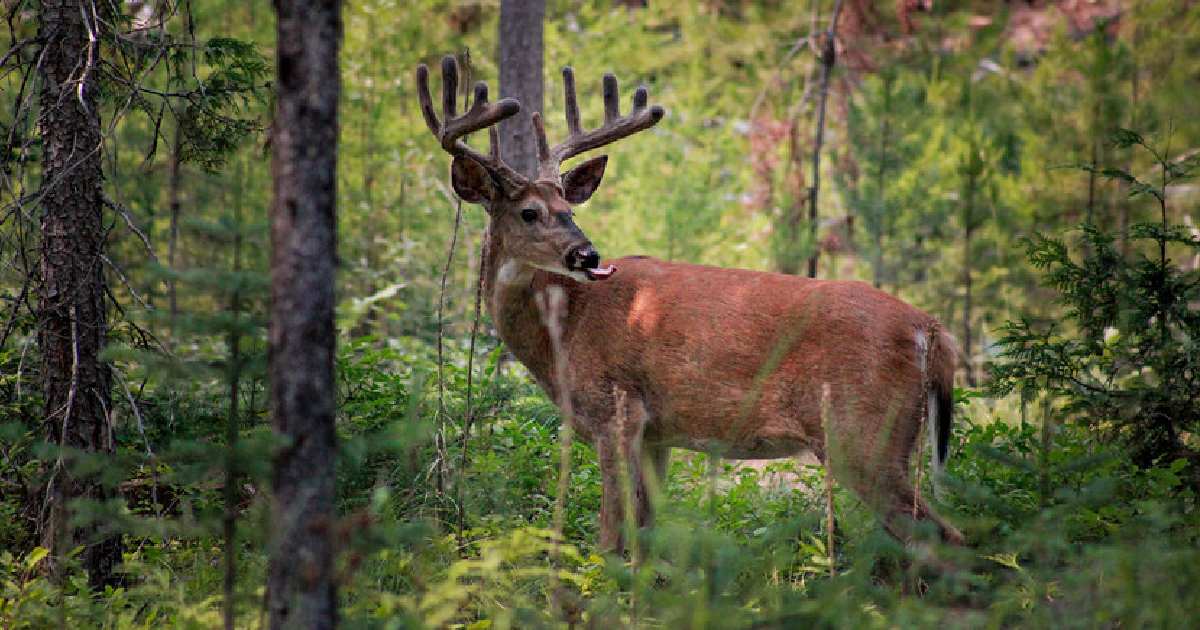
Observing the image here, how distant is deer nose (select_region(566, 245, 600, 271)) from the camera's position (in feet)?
18.3

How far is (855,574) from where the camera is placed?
332 centimetres

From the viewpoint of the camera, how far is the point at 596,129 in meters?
6.16

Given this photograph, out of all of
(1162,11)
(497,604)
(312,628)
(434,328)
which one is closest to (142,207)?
(434,328)

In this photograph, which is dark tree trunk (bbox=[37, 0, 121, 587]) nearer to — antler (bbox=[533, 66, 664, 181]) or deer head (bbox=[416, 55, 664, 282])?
deer head (bbox=[416, 55, 664, 282])

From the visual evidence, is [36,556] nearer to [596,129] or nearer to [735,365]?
[735,365]

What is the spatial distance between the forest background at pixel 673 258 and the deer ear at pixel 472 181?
1.24 feet

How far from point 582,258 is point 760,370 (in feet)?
3.44

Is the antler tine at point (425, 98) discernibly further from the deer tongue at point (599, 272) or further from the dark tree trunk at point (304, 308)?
the dark tree trunk at point (304, 308)

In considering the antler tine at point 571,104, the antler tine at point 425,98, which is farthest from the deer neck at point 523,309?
the antler tine at point 571,104

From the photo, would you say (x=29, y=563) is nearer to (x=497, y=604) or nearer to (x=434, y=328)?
(x=497, y=604)

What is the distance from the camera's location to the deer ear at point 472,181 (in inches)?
230

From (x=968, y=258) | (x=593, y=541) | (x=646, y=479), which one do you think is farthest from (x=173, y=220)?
(x=968, y=258)

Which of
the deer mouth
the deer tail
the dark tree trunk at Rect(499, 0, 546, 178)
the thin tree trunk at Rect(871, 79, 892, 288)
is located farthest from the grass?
the thin tree trunk at Rect(871, 79, 892, 288)

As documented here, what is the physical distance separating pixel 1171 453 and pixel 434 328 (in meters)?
5.35
